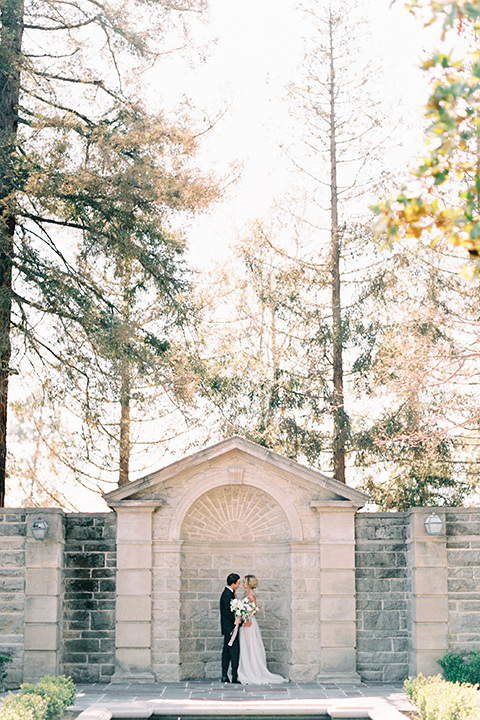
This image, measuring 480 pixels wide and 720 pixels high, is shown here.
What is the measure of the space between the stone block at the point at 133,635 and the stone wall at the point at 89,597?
17cm

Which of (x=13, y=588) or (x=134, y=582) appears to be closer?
(x=13, y=588)

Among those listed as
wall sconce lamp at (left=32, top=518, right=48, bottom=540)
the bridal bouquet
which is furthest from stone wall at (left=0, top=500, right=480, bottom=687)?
the bridal bouquet

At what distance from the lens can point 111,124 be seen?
14547mm

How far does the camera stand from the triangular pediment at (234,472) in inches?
496

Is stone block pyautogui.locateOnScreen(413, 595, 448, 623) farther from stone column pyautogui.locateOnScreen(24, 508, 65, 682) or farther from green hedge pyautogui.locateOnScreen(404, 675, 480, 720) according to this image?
stone column pyautogui.locateOnScreen(24, 508, 65, 682)

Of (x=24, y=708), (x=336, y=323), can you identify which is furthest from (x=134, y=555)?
(x=336, y=323)

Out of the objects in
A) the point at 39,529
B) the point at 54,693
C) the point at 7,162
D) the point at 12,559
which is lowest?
the point at 54,693

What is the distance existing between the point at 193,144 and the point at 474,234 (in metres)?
10.8

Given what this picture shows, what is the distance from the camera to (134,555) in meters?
12.5

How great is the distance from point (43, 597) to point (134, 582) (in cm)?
128

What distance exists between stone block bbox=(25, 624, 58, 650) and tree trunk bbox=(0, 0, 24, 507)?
2.90m

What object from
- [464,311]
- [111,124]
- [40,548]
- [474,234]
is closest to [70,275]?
[111,124]

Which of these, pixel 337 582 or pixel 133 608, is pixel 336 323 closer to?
pixel 337 582

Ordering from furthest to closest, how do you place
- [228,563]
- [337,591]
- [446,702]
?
[228,563] → [337,591] → [446,702]
